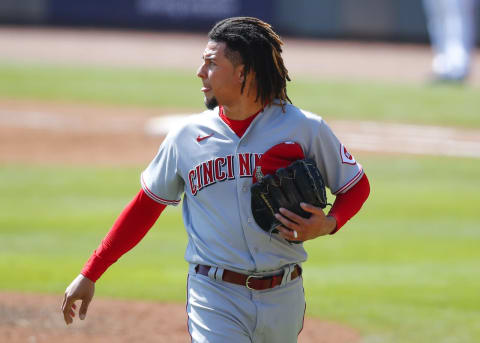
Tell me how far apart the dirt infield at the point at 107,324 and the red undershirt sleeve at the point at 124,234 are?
6.93 ft

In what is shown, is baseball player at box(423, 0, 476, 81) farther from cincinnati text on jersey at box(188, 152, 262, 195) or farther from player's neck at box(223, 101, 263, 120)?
cincinnati text on jersey at box(188, 152, 262, 195)

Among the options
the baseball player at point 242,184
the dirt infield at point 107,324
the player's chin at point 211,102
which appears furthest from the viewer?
the dirt infield at point 107,324

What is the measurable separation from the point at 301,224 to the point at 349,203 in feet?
0.98

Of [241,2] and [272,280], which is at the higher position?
[272,280]

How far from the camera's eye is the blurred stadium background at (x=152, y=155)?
6.25m

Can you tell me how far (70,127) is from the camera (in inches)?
650

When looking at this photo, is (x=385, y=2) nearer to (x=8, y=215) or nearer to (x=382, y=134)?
(x=382, y=134)

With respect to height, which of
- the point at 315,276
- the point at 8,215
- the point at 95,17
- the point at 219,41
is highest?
the point at 219,41

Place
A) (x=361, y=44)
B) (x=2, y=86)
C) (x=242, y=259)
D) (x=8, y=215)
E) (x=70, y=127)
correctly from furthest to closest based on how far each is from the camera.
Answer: (x=361, y=44), (x=2, y=86), (x=70, y=127), (x=8, y=215), (x=242, y=259)

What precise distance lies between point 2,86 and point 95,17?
45.7 feet

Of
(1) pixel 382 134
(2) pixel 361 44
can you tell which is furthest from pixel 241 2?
(1) pixel 382 134

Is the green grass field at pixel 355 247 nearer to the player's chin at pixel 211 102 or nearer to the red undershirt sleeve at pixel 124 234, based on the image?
the red undershirt sleeve at pixel 124 234

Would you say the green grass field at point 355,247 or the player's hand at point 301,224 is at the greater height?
the player's hand at point 301,224

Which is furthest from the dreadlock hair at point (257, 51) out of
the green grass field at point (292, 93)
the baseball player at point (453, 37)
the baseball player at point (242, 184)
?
the baseball player at point (453, 37)
